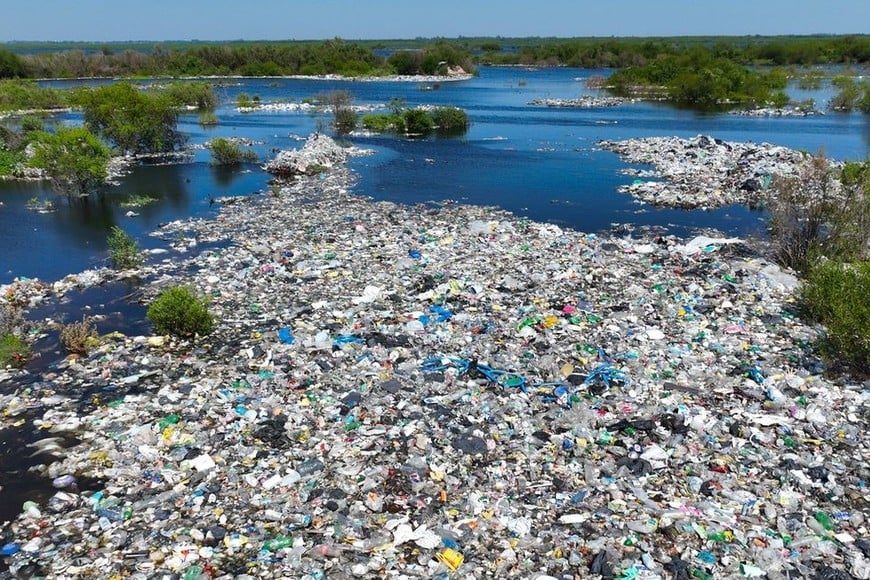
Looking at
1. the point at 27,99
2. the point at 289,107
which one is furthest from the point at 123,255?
the point at 27,99

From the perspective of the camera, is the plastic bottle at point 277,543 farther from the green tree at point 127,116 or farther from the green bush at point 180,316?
the green tree at point 127,116

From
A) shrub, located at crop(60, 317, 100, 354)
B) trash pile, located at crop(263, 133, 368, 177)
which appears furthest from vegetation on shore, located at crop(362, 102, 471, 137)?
shrub, located at crop(60, 317, 100, 354)

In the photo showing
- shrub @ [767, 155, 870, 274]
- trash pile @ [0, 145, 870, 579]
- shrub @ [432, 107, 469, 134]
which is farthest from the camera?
shrub @ [432, 107, 469, 134]

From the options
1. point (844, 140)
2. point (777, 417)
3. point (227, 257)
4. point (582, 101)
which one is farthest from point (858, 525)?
point (582, 101)

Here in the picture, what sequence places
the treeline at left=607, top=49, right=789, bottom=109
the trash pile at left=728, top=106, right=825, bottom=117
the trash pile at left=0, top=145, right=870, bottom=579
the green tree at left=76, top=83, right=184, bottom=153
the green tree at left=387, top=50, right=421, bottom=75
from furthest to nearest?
the green tree at left=387, top=50, right=421, bottom=75, the treeline at left=607, top=49, right=789, bottom=109, the trash pile at left=728, top=106, right=825, bottom=117, the green tree at left=76, top=83, right=184, bottom=153, the trash pile at left=0, top=145, right=870, bottom=579

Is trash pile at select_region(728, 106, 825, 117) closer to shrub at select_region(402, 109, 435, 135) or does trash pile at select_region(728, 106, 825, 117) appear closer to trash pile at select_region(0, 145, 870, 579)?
shrub at select_region(402, 109, 435, 135)

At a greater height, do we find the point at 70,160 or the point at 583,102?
the point at 583,102

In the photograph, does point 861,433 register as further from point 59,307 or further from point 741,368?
point 59,307

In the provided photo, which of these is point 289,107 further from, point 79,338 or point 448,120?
point 79,338
